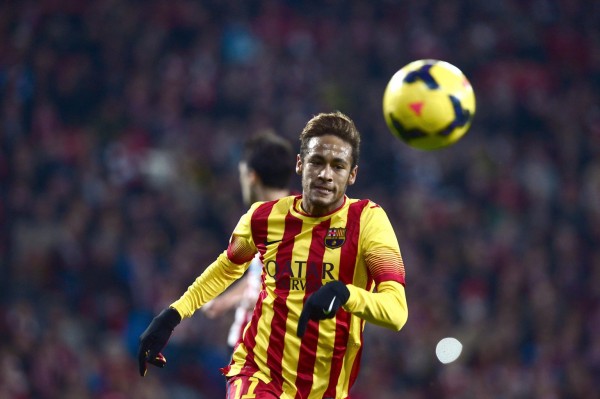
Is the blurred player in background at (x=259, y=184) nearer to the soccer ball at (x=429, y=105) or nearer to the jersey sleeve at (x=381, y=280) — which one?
the soccer ball at (x=429, y=105)

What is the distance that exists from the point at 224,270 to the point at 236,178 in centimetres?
653

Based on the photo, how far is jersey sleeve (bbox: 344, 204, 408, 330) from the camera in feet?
12.5

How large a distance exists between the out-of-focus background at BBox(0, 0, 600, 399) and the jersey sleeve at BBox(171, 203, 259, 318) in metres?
4.46

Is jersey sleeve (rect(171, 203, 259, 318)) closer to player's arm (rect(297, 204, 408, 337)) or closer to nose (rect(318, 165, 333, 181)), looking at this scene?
nose (rect(318, 165, 333, 181))

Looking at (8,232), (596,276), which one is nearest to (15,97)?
(8,232)

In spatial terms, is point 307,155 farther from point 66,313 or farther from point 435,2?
point 435,2

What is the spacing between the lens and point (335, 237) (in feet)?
14.1

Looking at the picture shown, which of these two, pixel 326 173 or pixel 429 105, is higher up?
pixel 429 105

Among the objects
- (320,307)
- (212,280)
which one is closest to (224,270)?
(212,280)

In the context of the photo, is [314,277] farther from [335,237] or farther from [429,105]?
[429,105]

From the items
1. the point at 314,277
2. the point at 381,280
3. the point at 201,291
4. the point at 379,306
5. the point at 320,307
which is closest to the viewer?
the point at 320,307

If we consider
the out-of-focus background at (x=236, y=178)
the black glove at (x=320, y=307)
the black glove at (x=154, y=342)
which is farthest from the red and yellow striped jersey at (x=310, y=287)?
the out-of-focus background at (x=236, y=178)

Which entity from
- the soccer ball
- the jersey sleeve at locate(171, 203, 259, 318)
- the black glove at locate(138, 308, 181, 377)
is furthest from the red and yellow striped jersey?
the soccer ball

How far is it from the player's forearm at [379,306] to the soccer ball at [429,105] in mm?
1213
